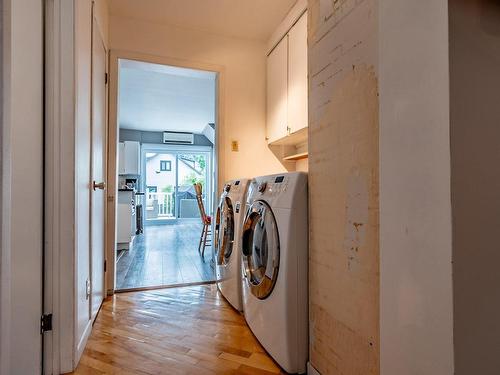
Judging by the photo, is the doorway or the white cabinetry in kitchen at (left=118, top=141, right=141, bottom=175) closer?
the doorway

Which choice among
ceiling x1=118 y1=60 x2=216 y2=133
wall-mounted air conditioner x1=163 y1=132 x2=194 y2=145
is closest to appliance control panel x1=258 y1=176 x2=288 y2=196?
ceiling x1=118 y1=60 x2=216 y2=133

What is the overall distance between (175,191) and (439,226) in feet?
23.8

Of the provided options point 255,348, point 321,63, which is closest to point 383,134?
point 321,63

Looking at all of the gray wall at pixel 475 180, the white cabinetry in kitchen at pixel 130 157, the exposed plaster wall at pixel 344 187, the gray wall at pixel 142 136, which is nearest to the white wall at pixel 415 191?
the gray wall at pixel 475 180

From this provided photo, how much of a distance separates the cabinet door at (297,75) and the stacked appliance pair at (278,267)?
788 mm

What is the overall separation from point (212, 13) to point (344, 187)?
209cm

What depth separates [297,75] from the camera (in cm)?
223

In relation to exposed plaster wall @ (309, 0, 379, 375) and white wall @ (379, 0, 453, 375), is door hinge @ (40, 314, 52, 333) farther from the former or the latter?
white wall @ (379, 0, 453, 375)

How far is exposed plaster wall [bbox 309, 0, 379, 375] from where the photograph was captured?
0.91 m

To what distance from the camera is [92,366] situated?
1320mm

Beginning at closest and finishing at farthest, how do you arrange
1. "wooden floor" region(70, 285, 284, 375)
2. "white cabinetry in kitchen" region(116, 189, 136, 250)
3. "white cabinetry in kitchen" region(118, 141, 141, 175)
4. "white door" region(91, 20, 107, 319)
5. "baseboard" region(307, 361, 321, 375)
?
"baseboard" region(307, 361, 321, 375) → "wooden floor" region(70, 285, 284, 375) → "white door" region(91, 20, 107, 319) → "white cabinetry in kitchen" region(116, 189, 136, 250) → "white cabinetry in kitchen" region(118, 141, 141, 175)

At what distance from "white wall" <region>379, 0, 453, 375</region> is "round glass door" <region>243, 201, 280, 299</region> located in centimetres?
62

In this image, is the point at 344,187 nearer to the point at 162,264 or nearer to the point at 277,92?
the point at 277,92

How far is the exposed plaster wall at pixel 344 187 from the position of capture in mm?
908
